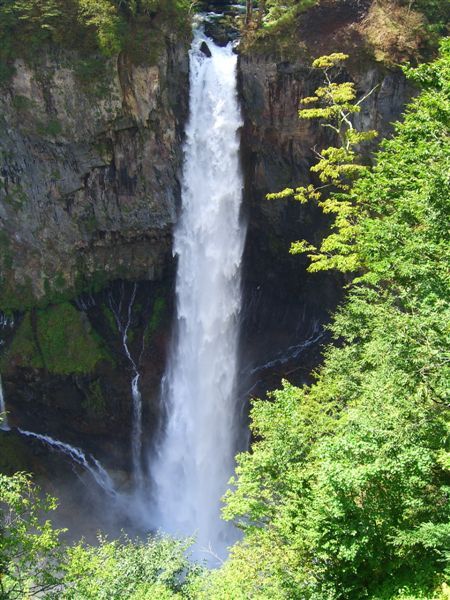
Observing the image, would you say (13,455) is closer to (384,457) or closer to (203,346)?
(203,346)

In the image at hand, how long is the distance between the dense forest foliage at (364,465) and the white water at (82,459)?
11742 mm

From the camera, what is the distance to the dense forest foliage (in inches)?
281

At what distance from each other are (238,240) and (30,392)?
1262cm

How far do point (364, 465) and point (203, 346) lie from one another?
17163mm

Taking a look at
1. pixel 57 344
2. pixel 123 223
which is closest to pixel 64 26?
pixel 123 223

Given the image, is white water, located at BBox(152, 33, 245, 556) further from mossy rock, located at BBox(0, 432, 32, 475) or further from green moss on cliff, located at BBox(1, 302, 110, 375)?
mossy rock, located at BBox(0, 432, 32, 475)

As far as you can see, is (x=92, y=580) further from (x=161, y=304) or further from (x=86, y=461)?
(x=161, y=304)

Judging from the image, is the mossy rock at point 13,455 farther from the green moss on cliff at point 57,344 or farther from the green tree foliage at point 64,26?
the green tree foliage at point 64,26

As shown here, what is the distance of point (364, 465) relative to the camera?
7.04 meters

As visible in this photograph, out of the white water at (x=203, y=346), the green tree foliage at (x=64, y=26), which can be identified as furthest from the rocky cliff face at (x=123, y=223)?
the white water at (x=203, y=346)

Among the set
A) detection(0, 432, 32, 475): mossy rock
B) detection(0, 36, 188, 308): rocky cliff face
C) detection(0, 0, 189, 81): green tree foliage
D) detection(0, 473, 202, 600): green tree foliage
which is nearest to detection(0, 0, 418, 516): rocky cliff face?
detection(0, 36, 188, 308): rocky cliff face

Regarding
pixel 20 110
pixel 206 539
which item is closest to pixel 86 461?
pixel 206 539

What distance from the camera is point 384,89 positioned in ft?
64.5

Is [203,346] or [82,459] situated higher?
[203,346]
